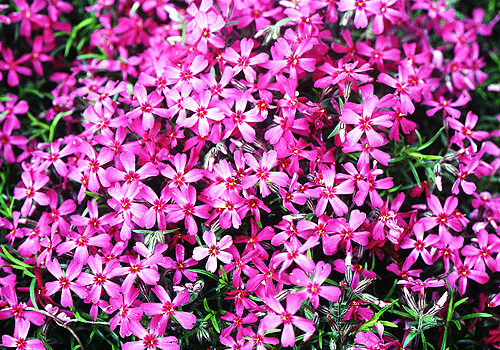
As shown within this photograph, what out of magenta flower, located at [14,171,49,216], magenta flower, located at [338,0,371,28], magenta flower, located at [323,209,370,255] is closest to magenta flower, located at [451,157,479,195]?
magenta flower, located at [323,209,370,255]

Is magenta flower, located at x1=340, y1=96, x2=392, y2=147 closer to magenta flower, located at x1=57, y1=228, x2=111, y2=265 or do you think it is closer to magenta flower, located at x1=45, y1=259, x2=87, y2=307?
magenta flower, located at x1=57, y1=228, x2=111, y2=265

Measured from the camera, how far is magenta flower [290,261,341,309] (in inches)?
52.2

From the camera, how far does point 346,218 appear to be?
4.99 ft

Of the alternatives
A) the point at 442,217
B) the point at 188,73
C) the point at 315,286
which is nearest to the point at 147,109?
the point at 188,73

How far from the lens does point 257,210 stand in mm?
1427

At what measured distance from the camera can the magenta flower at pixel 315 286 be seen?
1325 mm

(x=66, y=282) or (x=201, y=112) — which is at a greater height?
(x=201, y=112)

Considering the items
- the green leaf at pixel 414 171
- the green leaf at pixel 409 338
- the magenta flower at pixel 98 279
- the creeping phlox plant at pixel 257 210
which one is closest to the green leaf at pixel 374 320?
the creeping phlox plant at pixel 257 210

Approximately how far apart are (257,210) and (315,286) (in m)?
0.29

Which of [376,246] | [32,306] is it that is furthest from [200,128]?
[32,306]

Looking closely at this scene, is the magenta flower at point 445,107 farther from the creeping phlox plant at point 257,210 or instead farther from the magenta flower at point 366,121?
the magenta flower at point 366,121

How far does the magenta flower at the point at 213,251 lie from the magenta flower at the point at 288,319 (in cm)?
18

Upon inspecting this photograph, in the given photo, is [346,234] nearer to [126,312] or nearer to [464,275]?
[464,275]

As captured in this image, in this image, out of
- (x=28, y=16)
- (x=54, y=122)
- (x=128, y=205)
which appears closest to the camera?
(x=128, y=205)
